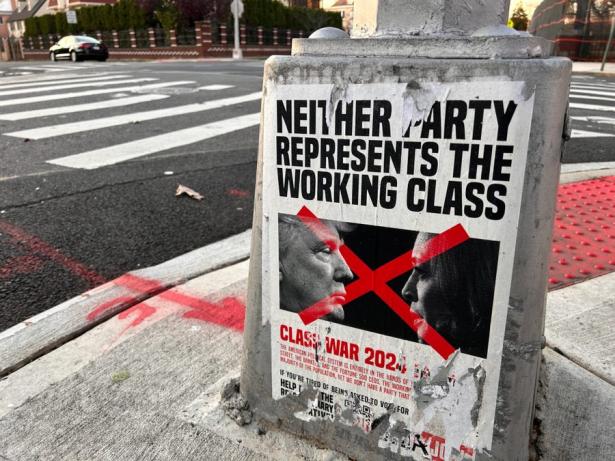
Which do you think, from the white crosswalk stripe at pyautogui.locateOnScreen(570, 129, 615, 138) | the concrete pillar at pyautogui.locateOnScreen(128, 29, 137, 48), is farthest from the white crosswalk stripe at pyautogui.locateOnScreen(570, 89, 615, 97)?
the concrete pillar at pyautogui.locateOnScreen(128, 29, 137, 48)

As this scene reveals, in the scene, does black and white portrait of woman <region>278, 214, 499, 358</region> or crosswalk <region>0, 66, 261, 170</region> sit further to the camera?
crosswalk <region>0, 66, 261, 170</region>

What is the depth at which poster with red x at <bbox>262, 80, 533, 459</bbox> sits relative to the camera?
4.37ft

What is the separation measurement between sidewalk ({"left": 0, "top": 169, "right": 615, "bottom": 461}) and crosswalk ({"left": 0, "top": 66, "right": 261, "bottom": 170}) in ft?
9.73

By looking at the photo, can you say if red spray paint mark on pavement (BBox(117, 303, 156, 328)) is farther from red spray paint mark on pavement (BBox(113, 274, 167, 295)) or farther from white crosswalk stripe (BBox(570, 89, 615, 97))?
white crosswalk stripe (BBox(570, 89, 615, 97))

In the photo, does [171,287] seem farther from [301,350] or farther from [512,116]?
[512,116]

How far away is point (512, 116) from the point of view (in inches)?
49.7

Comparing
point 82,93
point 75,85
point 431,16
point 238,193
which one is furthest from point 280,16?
point 431,16

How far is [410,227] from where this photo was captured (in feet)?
4.71

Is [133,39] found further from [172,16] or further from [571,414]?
[571,414]

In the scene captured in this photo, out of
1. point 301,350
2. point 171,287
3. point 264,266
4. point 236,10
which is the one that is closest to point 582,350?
point 301,350

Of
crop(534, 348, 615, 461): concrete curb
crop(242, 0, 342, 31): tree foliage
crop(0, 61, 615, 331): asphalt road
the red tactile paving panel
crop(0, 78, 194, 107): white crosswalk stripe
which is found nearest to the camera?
crop(534, 348, 615, 461): concrete curb

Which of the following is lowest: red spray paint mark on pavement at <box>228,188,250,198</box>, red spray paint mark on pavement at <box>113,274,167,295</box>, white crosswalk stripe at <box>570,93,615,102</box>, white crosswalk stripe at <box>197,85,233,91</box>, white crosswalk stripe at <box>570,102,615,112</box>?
red spray paint mark on pavement at <box>113,274,167,295</box>

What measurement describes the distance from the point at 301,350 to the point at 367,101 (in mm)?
817

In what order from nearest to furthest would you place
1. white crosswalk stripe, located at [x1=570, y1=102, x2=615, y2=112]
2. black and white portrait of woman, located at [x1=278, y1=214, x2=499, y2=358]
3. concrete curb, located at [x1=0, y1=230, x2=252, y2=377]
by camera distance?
black and white portrait of woman, located at [x1=278, y1=214, x2=499, y2=358] < concrete curb, located at [x1=0, y1=230, x2=252, y2=377] < white crosswalk stripe, located at [x1=570, y1=102, x2=615, y2=112]
